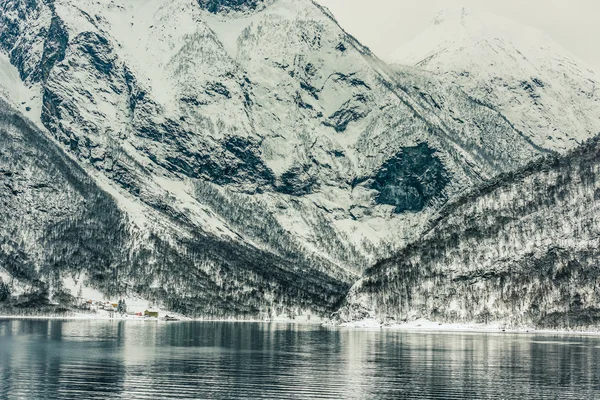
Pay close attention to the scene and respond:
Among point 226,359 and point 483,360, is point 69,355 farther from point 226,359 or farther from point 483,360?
point 483,360

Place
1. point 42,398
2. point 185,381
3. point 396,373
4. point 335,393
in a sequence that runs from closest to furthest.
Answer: point 42,398
point 335,393
point 185,381
point 396,373

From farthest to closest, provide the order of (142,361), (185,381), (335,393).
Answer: (142,361) < (185,381) < (335,393)

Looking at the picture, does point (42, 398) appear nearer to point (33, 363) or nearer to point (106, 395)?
point (106, 395)

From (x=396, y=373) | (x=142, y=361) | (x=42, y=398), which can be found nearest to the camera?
(x=42, y=398)

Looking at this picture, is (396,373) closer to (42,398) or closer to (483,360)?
(483,360)

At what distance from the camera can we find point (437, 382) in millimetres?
153625

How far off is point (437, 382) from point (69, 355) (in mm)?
78616

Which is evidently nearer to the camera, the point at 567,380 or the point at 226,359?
the point at 567,380

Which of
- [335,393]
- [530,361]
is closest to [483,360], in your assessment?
[530,361]

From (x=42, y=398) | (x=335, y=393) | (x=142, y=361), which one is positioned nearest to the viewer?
(x=42, y=398)

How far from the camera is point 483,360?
19525cm

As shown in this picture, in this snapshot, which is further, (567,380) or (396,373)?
(396,373)

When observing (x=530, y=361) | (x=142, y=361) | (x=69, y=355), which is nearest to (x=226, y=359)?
(x=142, y=361)

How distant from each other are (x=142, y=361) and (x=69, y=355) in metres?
18.9
